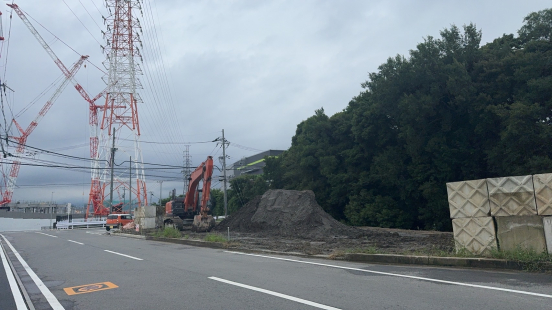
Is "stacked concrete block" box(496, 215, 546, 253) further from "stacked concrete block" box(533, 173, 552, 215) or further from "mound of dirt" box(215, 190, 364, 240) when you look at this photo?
"mound of dirt" box(215, 190, 364, 240)

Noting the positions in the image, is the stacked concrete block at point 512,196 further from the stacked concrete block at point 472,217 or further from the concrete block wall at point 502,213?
the stacked concrete block at point 472,217

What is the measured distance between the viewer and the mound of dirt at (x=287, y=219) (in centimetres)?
2473

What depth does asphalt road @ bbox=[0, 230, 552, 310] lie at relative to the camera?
6309mm

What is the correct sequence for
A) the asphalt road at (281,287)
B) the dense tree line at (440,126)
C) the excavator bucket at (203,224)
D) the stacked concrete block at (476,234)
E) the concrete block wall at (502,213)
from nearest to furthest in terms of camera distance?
the asphalt road at (281,287) < the concrete block wall at (502,213) < the stacked concrete block at (476,234) < the dense tree line at (440,126) < the excavator bucket at (203,224)

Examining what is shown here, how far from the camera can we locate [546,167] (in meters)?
21.8

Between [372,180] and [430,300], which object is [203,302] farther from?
[372,180]

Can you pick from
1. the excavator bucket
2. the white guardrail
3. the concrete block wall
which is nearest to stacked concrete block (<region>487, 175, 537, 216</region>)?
the concrete block wall

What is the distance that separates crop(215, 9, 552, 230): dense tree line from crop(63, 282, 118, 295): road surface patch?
23428 millimetres

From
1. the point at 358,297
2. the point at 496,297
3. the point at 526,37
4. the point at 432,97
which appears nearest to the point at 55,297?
the point at 358,297

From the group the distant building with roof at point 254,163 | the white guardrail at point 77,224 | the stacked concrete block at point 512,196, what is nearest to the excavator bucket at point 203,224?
the stacked concrete block at point 512,196

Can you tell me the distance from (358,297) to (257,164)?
85873mm

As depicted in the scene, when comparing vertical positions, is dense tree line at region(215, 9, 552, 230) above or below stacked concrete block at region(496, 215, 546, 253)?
above

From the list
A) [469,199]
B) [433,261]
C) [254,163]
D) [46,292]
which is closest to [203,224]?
[46,292]

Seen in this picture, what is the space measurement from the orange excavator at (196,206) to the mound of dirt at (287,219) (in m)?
3.02
